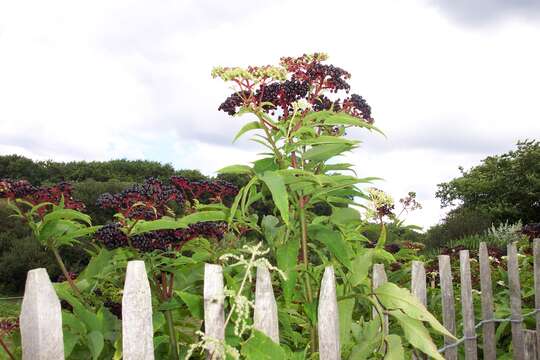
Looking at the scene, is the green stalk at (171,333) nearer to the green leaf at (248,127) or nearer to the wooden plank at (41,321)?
the wooden plank at (41,321)

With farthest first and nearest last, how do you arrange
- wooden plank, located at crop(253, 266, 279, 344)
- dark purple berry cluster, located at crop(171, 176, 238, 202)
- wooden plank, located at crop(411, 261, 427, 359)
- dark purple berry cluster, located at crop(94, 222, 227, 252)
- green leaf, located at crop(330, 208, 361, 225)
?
wooden plank, located at crop(411, 261, 427, 359) → dark purple berry cluster, located at crop(171, 176, 238, 202) → green leaf, located at crop(330, 208, 361, 225) → dark purple berry cluster, located at crop(94, 222, 227, 252) → wooden plank, located at crop(253, 266, 279, 344)

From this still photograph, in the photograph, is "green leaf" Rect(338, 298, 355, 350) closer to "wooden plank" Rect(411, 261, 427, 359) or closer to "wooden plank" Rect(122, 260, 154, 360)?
"wooden plank" Rect(122, 260, 154, 360)

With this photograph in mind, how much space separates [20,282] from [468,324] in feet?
44.4

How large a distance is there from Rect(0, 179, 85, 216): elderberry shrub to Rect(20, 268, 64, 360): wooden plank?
80cm

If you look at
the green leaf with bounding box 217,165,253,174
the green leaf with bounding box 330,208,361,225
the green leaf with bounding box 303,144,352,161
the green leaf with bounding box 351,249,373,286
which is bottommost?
the green leaf with bounding box 351,249,373,286

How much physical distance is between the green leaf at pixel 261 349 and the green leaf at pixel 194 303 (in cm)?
24

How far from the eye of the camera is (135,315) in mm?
1896

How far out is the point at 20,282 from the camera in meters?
15.5

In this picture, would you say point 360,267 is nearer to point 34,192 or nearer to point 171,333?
point 171,333

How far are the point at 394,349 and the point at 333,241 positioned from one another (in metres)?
0.49

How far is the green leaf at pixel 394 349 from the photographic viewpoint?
94.3 inches

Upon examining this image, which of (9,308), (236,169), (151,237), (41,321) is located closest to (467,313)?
(236,169)

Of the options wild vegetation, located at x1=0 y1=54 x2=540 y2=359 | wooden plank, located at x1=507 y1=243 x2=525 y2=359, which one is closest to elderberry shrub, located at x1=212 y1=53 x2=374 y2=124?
wild vegetation, located at x1=0 y1=54 x2=540 y2=359

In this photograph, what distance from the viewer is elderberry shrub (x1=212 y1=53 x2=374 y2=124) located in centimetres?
279
